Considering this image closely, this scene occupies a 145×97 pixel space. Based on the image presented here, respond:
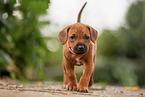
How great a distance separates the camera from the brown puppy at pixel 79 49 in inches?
79.5

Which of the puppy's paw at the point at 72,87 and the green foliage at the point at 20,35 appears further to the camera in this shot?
the green foliage at the point at 20,35

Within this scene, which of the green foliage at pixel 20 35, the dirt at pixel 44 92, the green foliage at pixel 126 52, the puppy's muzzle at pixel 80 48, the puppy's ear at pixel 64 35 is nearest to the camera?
the dirt at pixel 44 92

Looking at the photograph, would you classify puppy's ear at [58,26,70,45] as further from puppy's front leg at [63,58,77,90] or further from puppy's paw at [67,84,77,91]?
puppy's paw at [67,84,77,91]

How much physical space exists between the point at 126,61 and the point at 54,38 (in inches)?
99.8

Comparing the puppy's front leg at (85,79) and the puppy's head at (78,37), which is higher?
the puppy's head at (78,37)

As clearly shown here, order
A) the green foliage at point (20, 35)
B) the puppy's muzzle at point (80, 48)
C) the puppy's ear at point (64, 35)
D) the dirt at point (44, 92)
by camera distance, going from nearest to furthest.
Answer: the dirt at point (44, 92) < the puppy's muzzle at point (80, 48) < the puppy's ear at point (64, 35) < the green foliage at point (20, 35)

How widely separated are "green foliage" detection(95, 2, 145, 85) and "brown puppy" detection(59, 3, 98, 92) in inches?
145

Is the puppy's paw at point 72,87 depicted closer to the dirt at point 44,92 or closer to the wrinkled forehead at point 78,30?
the dirt at point 44,92

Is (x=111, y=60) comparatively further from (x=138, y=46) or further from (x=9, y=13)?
(x=9, y=13)

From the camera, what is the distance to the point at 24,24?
4.17m

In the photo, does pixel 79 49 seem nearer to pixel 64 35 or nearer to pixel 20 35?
pixel 64 35

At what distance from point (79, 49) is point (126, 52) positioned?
4.37m

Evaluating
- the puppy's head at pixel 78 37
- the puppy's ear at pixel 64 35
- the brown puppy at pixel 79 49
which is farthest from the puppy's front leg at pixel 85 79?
the puppy's ear at pixel 64 35

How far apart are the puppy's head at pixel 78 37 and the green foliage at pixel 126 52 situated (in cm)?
385
